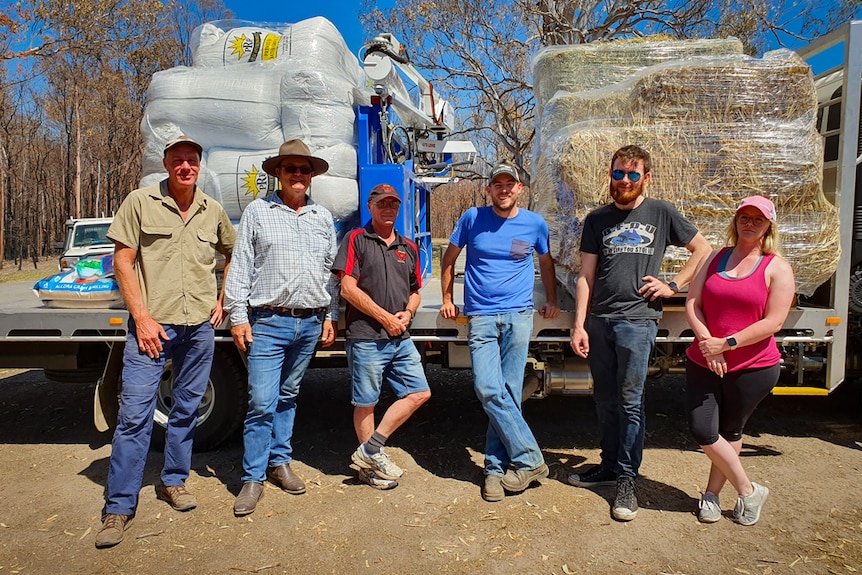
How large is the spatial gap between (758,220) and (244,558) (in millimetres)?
2865

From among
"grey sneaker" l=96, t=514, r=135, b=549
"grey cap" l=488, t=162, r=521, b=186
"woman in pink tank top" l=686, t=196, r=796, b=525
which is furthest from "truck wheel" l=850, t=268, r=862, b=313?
"grey sneaker" l=96, t=514, r=135, b=549

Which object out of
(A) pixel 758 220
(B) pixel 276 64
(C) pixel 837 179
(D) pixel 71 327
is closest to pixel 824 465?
(C) pixel 837 179

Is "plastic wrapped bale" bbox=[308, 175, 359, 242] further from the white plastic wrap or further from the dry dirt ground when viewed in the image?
the dry dirt ground

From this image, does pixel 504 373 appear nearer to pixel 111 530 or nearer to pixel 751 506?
pixel 751 506

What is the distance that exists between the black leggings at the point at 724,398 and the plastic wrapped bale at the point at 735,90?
1.49 meters

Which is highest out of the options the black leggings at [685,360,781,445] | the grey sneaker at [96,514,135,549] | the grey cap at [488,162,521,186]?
the grey cap at [488,162,521,186]

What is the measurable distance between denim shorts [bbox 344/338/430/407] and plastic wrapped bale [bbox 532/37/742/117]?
209 cm

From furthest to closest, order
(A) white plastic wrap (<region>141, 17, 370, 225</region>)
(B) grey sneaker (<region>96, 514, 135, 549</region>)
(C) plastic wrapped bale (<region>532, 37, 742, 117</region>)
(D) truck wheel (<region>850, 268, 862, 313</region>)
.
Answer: (A) white plastic wrap (<region>141, 17, 370, 225</region>) → (D) truck wheel (<region>850, 268, 862, 313</region>) → (C) plastic wrapped bale (<region>532, 37, 742, 117</region>) → (B) grey sneaker (<region>96, 514, 135, 549</region>)

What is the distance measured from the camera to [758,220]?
2.79 m

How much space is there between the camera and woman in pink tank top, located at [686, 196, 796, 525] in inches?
110

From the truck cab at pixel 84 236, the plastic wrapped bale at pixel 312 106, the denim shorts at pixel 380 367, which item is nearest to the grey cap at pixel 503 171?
the denim shorts at pixel 380 367

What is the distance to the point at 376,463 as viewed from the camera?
3.57 metres

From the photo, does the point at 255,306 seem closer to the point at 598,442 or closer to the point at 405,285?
the point at 405,285

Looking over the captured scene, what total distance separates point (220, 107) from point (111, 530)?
2.66 m
